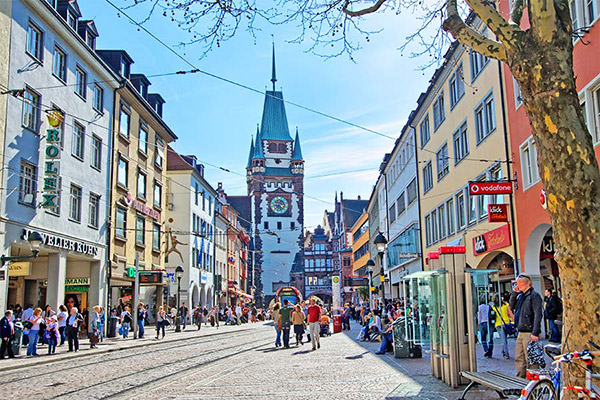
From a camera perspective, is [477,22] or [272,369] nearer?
[272,369]

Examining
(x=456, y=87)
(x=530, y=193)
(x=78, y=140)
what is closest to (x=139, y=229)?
(x=78, y=140)

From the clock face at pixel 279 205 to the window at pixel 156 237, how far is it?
73.8 m

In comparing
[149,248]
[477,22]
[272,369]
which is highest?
[477,22]

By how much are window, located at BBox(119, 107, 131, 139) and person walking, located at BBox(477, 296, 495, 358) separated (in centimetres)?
2279

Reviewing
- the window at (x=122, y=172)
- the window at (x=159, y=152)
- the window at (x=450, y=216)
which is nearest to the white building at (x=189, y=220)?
the window at (x=159, y=152)

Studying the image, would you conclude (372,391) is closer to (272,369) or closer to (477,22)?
(272,369)

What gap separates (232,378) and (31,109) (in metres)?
16.1

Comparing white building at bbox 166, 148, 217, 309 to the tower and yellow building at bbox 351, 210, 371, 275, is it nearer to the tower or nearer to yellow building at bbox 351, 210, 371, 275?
yellow building at bbox 351, 210, 371, 275

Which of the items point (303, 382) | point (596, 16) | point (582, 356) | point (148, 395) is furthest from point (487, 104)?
point (582, 356)

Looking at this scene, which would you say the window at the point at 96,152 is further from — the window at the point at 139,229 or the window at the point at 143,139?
the window at the point at 143,139

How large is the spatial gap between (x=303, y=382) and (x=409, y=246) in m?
32.6

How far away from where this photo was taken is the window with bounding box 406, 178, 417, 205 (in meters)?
42.0

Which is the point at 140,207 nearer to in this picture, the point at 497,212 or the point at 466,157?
the point at 466,157

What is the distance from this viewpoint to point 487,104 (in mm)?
26031
